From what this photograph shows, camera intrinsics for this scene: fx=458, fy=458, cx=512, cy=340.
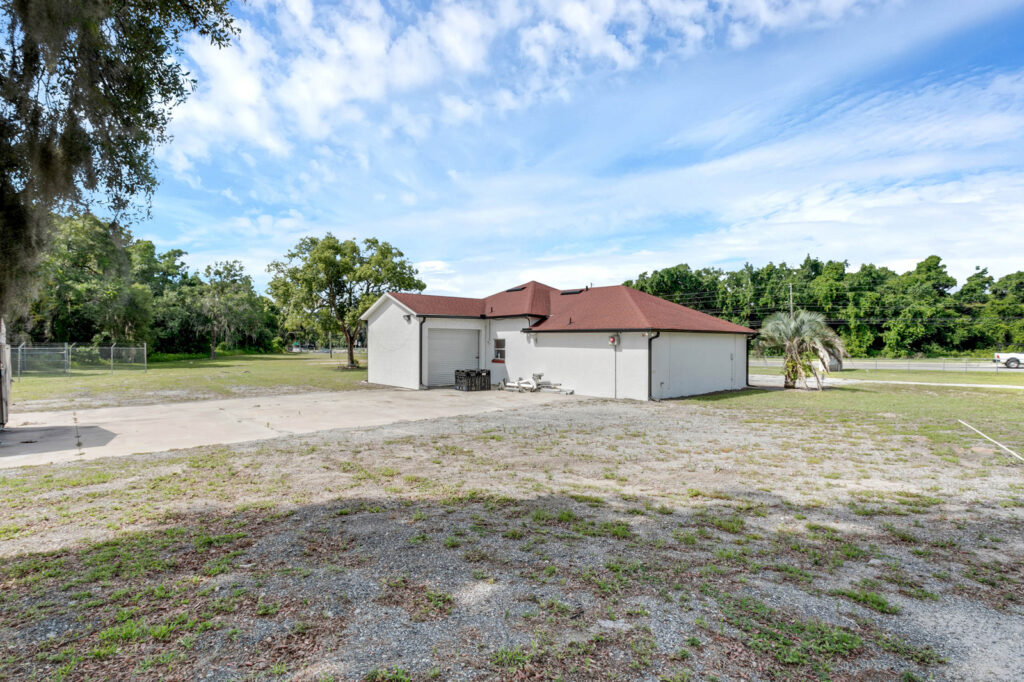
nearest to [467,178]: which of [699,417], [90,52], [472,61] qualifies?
[472,61]

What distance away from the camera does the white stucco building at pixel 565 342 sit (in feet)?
53.6

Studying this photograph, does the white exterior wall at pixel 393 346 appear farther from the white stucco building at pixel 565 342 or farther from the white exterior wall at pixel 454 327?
the white exterior wall at pixel 454 327

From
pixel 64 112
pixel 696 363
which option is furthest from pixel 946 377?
pixel 64 112

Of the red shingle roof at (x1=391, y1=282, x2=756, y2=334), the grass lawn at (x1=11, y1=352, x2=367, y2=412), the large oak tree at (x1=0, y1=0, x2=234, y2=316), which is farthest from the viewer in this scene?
the red shingle roof at (x1=391, y1=282, x2=756, y2=334)

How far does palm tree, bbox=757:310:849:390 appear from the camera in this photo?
715 inches

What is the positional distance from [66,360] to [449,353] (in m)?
21.0

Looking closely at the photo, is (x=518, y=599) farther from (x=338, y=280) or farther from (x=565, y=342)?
(x=338, y=280)

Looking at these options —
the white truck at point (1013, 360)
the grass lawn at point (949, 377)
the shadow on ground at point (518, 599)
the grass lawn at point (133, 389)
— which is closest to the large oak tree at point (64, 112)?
the shadow on ground at point (518, 599)

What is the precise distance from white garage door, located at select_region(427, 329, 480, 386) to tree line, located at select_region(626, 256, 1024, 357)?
3072 cm

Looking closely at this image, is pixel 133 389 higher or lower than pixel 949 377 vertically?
higher

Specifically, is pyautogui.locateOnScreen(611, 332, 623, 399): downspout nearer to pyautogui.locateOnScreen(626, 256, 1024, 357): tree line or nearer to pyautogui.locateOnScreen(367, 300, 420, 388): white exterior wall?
pyautogui.locateOnScreen(367, 300, 420, 388): white exterior wall

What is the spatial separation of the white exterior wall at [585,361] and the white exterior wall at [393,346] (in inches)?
166

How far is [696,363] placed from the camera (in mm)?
17719

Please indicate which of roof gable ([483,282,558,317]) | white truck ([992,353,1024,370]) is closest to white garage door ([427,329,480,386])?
roof gable ([483,282,558,317])
